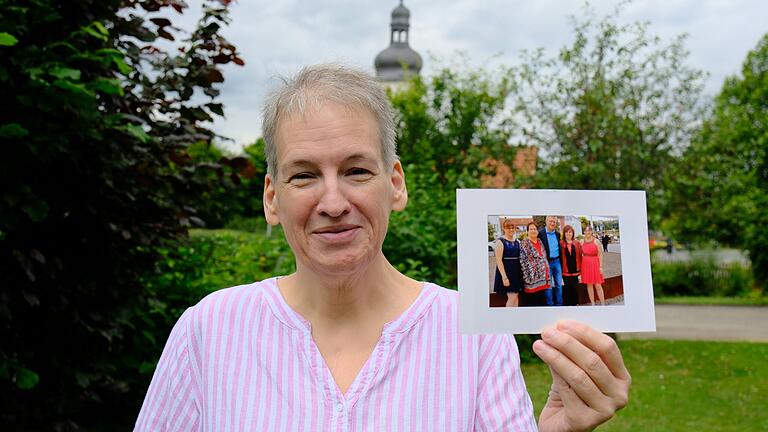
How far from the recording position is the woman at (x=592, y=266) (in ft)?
5.42

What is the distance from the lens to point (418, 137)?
13.5 m

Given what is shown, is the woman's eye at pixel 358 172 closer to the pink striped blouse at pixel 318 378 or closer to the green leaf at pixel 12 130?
the pink striped blouse at pixel 318 378

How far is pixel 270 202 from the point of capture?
1.92 metres

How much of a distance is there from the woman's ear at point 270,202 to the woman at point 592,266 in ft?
2.48

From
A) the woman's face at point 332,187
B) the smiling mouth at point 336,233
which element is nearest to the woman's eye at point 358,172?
the woman's face at point 332,187

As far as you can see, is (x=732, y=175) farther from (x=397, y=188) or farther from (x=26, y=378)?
(x=397, y=188)

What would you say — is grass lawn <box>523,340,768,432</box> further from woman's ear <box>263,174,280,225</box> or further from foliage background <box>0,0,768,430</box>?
woman's ear <box>263,174,280,225</box>

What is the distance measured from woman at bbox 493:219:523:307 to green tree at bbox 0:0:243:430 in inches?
83.3

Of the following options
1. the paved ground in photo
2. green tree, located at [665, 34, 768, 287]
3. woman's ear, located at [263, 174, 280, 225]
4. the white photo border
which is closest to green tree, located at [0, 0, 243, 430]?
woman's ear, located at [263, 174, 280, 225]

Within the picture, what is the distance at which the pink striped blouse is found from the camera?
170 centimetres

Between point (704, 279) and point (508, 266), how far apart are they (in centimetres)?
2397

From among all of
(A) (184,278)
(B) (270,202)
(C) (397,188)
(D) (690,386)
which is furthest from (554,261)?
(D) (690,386)

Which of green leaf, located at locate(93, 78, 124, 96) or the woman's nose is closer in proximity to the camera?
the woman's nose

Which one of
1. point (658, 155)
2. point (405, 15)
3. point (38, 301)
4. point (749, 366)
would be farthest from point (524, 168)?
point (405, 15)
